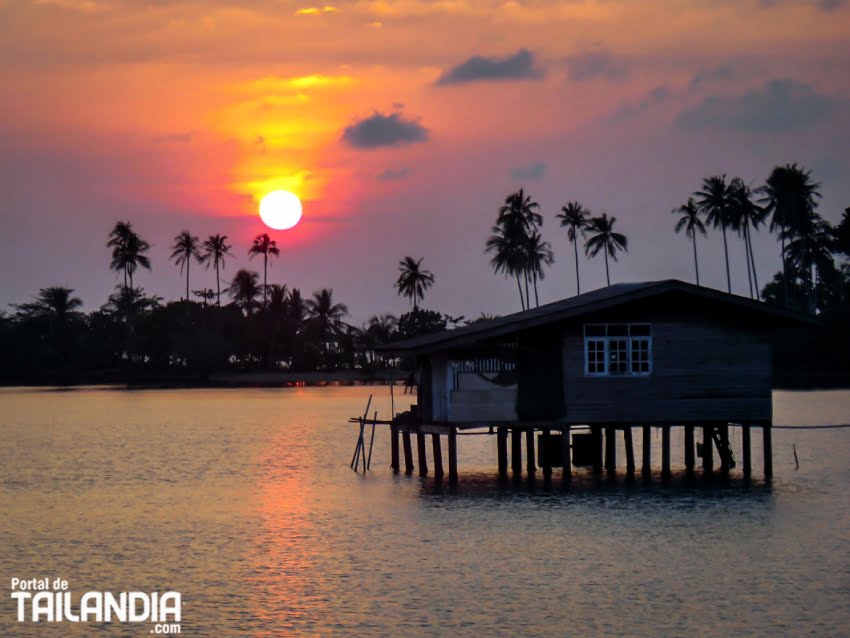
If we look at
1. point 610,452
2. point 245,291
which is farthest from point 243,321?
point 610,452

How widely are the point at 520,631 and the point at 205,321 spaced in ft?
426

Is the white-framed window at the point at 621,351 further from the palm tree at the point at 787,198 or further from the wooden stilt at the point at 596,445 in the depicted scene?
the palm tree at the point at 787,198

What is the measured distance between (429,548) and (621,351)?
11224 mm

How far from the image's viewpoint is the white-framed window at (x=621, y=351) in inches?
1441

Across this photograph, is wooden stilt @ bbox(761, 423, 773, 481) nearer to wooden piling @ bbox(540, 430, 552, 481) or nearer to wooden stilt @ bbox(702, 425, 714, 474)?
wooden stilt @ bbox(702, 425, 714, 474)

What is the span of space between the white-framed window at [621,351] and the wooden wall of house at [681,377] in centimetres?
18

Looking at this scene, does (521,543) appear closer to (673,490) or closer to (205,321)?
(673,490)

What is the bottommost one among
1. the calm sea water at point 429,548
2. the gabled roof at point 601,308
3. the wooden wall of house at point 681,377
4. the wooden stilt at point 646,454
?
the calm sea water at point 429,548

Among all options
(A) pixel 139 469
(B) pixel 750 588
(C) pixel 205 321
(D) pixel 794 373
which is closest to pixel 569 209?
(D) pixel 794 373

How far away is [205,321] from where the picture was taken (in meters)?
147

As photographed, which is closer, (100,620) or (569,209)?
(100,620)

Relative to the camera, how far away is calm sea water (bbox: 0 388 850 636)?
69.5ft

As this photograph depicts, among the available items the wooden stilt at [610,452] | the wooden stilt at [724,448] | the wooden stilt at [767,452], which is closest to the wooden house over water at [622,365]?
the wooden stilt at [767,452]

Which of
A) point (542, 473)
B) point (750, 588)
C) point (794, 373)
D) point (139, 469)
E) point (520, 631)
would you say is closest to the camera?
point (520, 631)
